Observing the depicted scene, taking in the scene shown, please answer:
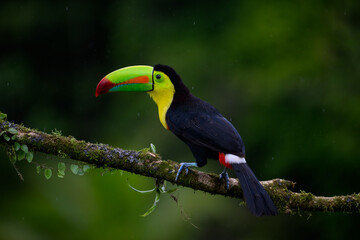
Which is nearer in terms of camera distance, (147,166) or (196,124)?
(147,166)

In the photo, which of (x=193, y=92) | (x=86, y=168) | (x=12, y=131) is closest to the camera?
(x=12, y=131)

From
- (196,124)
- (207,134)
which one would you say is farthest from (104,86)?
(207,134)

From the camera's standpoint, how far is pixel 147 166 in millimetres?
2898

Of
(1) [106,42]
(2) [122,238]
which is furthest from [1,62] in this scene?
(2) [122,238]

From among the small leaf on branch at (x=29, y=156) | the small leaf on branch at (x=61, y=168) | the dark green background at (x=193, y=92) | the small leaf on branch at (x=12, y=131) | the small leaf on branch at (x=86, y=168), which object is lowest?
the dark green background at (x=193, y=92)

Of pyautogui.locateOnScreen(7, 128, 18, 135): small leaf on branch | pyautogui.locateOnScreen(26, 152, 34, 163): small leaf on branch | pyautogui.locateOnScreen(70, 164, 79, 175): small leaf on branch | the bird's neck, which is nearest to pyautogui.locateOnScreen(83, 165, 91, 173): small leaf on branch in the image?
pyautogui.locateOnScreen(70, 164, 79, 175): small leaf on branch

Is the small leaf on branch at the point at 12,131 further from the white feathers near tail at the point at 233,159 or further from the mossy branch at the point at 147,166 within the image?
the white feathers near tail at the point at 233,159

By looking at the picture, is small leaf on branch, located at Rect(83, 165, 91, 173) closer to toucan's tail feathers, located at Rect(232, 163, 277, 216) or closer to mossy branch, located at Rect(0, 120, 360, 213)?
mossy branch, located at Rect(0, 120, 360, 213)

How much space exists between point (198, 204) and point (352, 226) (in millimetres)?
1658

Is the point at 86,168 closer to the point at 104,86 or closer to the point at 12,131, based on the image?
the point at 12,131

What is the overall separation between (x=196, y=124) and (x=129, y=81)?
2.08 feet

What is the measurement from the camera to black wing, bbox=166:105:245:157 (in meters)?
3.20

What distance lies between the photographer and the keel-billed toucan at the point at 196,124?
9.57 feet

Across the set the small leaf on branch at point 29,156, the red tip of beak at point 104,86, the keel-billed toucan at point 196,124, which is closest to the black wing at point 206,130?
the keel-billed toucan at point 196,124
